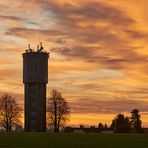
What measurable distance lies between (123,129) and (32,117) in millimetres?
28973

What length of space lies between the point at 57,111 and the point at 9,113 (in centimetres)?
1399

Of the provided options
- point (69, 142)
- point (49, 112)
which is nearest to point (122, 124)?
point (49, 112)

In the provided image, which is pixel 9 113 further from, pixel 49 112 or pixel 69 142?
pixel 69 142

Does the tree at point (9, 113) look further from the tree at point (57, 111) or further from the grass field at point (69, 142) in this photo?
the grass field at point (69, 142)

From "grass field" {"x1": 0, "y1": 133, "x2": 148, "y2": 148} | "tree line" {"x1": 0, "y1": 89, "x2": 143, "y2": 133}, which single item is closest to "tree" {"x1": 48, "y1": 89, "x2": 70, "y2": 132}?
"tree line" {"x1": 0, "y1": 89, "x2": 143, "y2": 133}

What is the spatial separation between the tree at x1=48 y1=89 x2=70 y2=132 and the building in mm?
7975

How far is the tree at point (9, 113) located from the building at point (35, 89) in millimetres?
10523

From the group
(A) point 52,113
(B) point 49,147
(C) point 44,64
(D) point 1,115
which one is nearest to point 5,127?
(D) point 1,115

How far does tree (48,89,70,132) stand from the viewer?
535 feet

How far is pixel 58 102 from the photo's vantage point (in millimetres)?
167625

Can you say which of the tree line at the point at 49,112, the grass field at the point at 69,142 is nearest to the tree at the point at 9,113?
the tree line at the point at 49,112

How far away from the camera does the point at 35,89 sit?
177250 mm

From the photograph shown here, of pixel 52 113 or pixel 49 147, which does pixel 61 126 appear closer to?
pixel 52 113

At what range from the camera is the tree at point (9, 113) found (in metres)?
161
